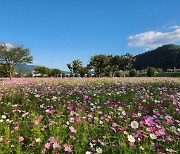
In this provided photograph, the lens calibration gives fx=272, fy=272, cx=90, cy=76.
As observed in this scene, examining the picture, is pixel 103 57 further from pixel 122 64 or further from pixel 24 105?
pixel 24 105

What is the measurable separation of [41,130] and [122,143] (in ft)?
6.58

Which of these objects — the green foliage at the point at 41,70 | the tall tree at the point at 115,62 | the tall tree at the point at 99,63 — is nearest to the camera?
the tall tree at the point at 99,63

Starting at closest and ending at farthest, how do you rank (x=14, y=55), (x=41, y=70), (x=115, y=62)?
1. (x=14, y=55)
2. (x=115, y=62)
3. (x=41, y=70)

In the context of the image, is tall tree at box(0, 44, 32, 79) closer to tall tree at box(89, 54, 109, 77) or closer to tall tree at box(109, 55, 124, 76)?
tall tree at box(89, 54, 109, 77)

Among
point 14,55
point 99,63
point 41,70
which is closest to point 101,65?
point 99,63

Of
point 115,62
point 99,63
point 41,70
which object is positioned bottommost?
point 41,70

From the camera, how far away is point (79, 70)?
348 feet

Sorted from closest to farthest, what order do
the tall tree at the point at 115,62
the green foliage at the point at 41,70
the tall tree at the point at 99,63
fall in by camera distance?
1. the tall tree at the point at 99,63
2. the tall tree at the point at 115,62
3. the green foliage at the point at 41,70

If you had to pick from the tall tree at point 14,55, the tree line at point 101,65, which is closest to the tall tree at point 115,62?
the tree line at point 101,65

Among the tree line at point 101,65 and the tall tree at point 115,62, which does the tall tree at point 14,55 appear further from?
the tall tree at point 115,62

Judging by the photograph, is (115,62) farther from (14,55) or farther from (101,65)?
(14,55)

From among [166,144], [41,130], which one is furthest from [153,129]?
[41,130]

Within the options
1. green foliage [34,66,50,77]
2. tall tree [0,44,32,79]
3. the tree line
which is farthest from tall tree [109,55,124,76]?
tall tree [0,44,32,79]

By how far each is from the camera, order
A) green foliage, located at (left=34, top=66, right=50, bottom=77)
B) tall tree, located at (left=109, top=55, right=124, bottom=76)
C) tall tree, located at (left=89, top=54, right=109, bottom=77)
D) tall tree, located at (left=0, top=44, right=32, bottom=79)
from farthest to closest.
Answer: green foliage, located at (left=34, top=66, right=50, bottom=77), tall tree, located at (left=109, top=55, right=124, bottom=76), tall tree, located at (left=89, top=54, right=109, bottom=77), tall tree, located at (left=0, top=44, right=32, bottom=79)
